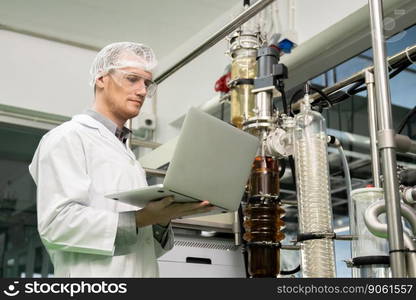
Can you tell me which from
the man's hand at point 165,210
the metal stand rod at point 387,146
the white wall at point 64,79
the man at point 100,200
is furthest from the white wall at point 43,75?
the metal stand rod at point 387,146

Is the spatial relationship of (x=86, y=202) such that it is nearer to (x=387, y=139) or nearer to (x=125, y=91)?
(x=125, y=91)

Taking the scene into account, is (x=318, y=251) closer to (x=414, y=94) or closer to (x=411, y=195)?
(x=411, y=195)

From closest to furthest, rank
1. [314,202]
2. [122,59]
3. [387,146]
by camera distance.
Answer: [387,146] < [314,202] < [122,59]

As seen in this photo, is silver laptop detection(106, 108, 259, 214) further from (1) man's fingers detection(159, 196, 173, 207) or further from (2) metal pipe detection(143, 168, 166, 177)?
(2) metal pipe detection(143, 168, 166, 177)

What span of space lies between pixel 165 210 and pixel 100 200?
219 mm

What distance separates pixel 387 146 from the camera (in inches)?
44.4

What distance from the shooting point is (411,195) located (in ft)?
4.47

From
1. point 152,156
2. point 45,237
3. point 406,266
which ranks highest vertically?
point 152,156

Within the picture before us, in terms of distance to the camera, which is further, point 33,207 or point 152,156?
point 33,207

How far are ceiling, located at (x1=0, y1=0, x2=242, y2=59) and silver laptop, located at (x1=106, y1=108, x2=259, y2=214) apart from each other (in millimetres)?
2191

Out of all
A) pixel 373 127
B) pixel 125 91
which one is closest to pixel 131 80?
pixel 125 91

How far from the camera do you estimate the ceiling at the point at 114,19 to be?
11.6 feet

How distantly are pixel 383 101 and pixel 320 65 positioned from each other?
5.64 ft

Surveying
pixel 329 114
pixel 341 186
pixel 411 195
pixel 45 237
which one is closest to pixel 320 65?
pixel 329 114
